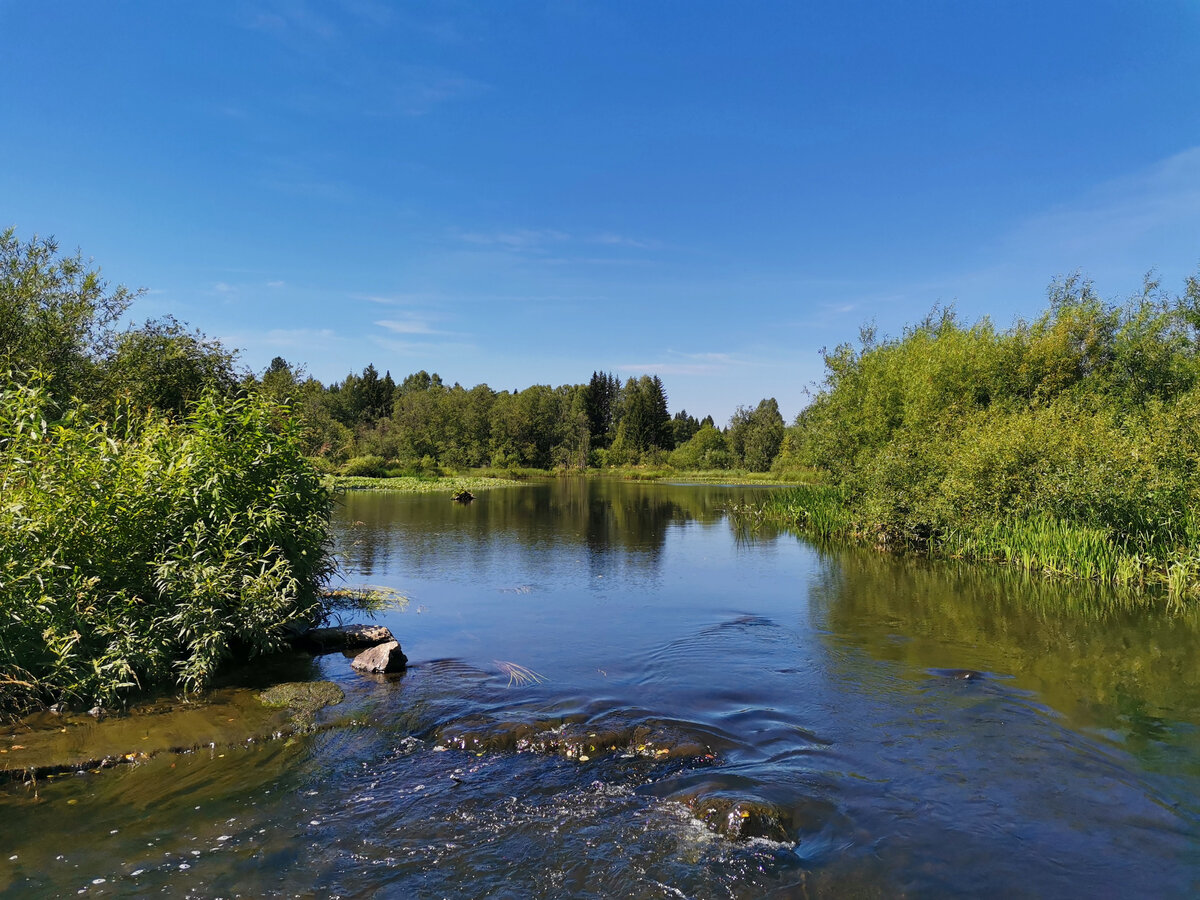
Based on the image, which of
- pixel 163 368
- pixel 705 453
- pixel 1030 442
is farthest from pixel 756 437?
pixel 163 368

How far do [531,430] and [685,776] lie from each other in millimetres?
103026

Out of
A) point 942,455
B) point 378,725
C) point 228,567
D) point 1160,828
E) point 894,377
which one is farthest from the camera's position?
point 894,377

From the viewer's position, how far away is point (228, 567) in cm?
1048

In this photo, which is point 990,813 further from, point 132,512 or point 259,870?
point 132,512

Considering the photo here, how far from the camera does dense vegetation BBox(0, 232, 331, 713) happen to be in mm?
8773

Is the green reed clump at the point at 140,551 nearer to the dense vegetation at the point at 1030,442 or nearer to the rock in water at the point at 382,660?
the rock in water at the point at 382,660

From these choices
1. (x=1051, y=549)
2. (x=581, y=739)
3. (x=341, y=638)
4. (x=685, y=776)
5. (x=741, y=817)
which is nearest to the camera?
(x=741, y=817)

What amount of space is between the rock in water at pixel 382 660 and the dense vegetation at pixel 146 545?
1.27 meters

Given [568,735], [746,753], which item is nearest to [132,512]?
[568,735]

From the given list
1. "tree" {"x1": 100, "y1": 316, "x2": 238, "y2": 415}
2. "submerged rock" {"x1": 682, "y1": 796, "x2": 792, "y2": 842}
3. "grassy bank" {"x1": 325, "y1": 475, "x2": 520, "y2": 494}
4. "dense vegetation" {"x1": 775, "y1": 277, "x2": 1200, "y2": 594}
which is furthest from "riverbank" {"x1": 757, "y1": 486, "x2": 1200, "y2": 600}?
"grassy bank" {"x1": 325, "y1": 475, "x2": 520, "y2": 494}

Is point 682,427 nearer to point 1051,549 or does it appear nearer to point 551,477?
point 551,477

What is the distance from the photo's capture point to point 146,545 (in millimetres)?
10156

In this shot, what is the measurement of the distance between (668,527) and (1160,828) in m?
30.6

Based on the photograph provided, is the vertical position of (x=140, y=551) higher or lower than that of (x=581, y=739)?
higher
